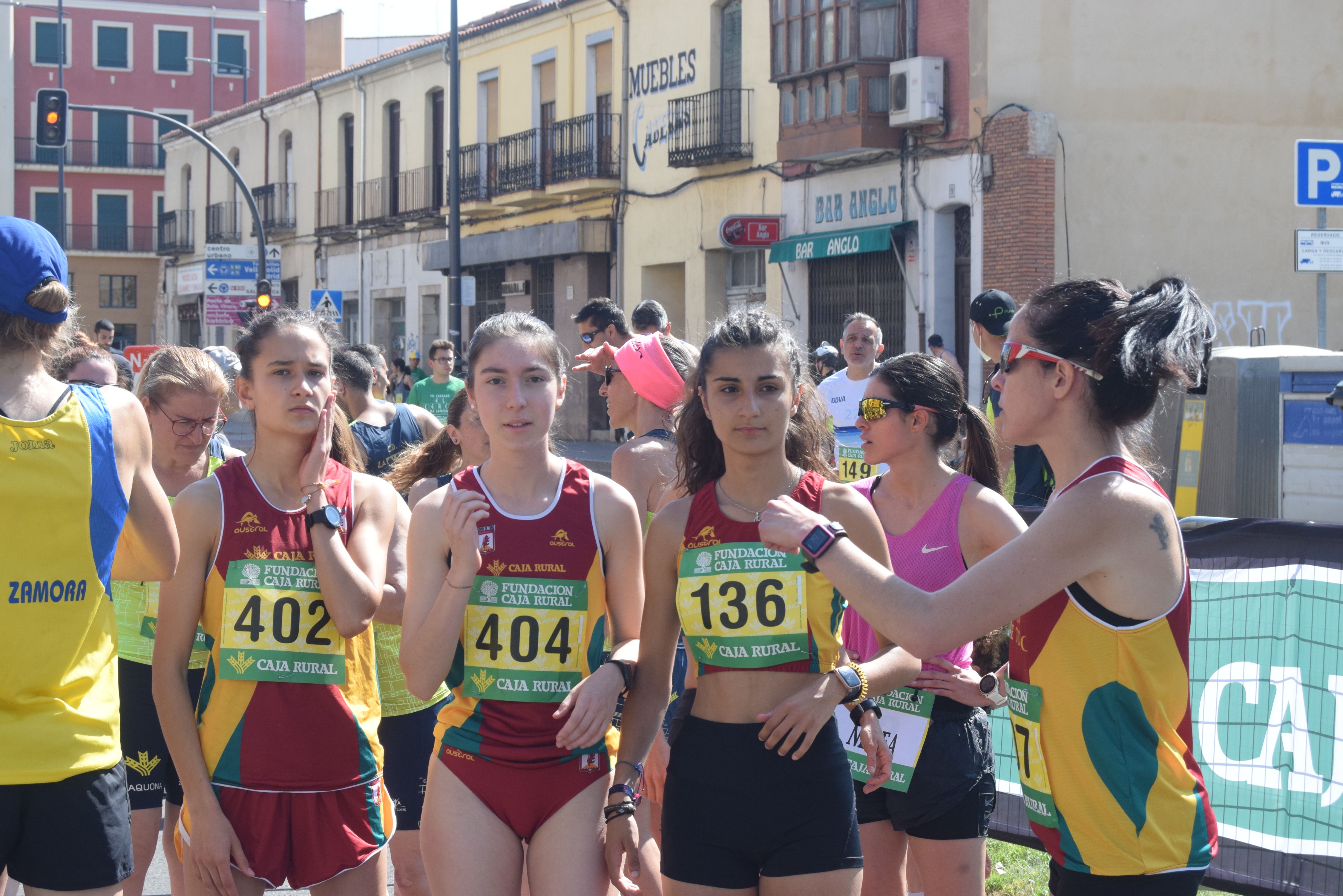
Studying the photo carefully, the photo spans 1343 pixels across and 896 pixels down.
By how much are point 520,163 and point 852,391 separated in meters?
22.0

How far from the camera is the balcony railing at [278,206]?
40625mm

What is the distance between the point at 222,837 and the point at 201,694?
386 mm

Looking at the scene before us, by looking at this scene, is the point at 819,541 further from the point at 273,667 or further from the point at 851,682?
the point at 273,667

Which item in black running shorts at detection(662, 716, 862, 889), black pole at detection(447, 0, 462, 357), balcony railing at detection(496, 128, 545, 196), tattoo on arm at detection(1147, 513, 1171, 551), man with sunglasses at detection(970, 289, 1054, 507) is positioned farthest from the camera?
balcony railing at detection(496, 128, 545, 196)

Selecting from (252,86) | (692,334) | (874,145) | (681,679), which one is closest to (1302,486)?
(681,679)

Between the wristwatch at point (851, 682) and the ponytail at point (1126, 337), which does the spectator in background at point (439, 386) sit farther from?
the ponytail at point (1126, 337)

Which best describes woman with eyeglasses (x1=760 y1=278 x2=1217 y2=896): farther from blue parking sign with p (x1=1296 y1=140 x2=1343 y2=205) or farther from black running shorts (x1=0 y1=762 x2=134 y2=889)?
blue parking sign with p (x1=1296 y1=140 x2=1343 y2=205)

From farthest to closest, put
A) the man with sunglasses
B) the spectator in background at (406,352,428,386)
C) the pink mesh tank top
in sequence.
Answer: the spectator in background at (406,352,428,386), the man with sunglasses, the pink mesh tank top

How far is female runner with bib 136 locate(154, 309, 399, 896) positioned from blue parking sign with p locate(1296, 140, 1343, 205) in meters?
11.0

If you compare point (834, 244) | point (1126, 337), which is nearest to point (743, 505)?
point (1126, 337)

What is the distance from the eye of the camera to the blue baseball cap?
2.97 metres

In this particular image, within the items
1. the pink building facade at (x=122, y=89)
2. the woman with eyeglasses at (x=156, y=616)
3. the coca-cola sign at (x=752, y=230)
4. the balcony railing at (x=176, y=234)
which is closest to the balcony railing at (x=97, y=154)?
the pink building facade at (x=122, y=89)

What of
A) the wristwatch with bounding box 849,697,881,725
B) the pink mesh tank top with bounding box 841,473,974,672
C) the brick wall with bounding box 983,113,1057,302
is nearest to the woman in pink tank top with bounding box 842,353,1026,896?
the pink mesh tank top with bounding box 841,473,974,672

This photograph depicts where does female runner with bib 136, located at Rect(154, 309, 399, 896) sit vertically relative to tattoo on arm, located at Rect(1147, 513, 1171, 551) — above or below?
below
